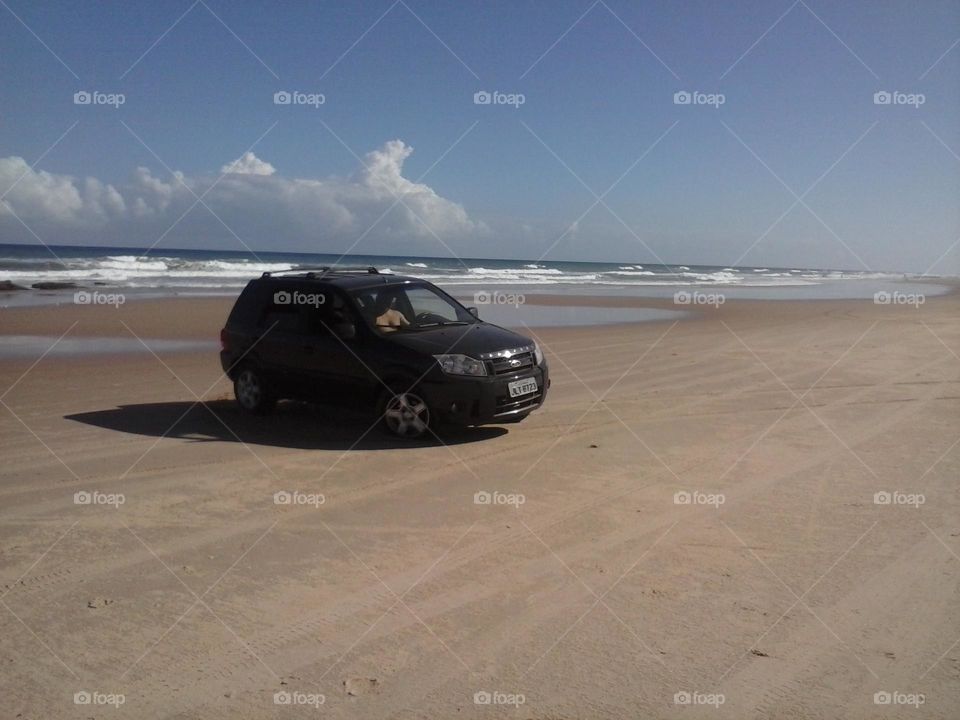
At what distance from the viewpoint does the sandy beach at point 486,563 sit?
12.9ft

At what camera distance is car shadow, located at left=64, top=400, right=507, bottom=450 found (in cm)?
889

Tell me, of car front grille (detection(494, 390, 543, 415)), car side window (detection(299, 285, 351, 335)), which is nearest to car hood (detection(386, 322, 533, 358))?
car front grille (detection(494, 390, 543, 415))

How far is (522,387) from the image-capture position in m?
9.15

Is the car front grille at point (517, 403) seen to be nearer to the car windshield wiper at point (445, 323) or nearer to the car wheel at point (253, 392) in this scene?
the car windshield wiper at point (445, 323)

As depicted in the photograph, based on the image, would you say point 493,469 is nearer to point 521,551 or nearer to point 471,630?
point 521,551

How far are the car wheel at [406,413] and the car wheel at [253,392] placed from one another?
A: 1.84 meters

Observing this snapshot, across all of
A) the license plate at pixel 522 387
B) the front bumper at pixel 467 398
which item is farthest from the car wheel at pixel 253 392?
the license plate at pixel 522 387

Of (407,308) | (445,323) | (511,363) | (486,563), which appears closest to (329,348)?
(407,308)

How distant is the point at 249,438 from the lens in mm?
9078

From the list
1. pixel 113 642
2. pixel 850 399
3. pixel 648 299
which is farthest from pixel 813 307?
pixel 113 642

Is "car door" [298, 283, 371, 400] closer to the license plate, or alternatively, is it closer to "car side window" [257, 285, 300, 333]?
"car side window" [257, 285, 300, 333]

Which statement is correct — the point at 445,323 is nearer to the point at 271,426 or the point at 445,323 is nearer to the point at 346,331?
the point at 346,331

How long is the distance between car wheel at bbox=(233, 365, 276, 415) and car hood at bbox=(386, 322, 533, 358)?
1.86 metres

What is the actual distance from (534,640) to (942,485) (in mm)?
4496
